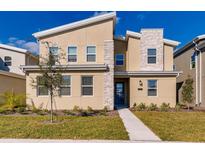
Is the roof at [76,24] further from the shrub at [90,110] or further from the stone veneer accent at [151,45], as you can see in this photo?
the shrub at [90,110]

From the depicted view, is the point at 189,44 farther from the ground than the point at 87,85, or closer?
farther from the ground

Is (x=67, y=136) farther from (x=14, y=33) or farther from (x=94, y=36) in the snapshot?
(x=14, y=33)

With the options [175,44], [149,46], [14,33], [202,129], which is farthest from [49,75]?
[14,33]

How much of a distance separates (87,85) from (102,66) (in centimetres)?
178

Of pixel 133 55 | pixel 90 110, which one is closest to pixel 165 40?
pixel 133 55

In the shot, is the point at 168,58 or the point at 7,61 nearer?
the point at 168,58

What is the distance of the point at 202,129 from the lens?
9766 mm

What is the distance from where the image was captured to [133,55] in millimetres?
19719

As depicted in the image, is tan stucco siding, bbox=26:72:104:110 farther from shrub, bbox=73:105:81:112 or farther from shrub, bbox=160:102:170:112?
shrub, bbox=160:102:170:112

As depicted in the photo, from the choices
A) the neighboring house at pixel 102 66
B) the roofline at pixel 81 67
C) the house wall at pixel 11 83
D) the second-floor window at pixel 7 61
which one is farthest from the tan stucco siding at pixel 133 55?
the second-floor window at pixel 7 61

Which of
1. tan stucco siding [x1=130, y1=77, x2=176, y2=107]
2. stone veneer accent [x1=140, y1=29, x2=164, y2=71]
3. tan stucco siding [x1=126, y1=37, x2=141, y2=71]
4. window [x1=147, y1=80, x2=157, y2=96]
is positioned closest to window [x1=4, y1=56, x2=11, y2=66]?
tan stucco siding [x1=126, y1=37, x2=141, y2=71]

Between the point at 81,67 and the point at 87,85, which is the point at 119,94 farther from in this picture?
the point at 81,67

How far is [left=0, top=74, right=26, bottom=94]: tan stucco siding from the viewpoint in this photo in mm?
20031
